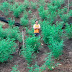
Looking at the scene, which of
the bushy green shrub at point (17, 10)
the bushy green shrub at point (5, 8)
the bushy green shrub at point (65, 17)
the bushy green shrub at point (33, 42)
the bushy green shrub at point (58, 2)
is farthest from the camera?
the bushy green shrub at point (5, 8)

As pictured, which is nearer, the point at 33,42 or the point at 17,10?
the point at 33,42

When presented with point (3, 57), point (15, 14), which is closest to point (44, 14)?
point (15, 14)

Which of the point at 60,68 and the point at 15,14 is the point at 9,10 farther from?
the point at 60,68

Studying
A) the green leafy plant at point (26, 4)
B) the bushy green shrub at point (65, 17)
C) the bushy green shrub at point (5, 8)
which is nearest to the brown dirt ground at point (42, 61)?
the bushy green shrub at point (65, 17)

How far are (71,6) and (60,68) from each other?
657cm

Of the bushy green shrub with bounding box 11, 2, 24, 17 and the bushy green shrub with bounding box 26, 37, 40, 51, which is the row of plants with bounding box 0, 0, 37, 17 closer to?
the bushy green shrub with bounding box 11, 2, 24, 17

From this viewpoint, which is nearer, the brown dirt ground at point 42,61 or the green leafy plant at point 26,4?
the brown dirt ground at point 42,61

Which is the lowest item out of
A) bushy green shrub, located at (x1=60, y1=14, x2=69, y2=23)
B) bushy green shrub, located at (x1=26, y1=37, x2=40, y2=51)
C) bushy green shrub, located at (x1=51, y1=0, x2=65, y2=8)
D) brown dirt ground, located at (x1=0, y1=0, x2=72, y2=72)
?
brown dirt ground, located at (x1=0, y1=0, x2=72, y2=72)

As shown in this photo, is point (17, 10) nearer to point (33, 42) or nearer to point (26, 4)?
point (26, 4)

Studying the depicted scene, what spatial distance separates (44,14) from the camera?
32.0 ft

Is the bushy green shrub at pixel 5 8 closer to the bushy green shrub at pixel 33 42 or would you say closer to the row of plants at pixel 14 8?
the row of plants at pixel 14 8

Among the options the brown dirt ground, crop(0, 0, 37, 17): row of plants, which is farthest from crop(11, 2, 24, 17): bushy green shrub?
the brown dirt ground

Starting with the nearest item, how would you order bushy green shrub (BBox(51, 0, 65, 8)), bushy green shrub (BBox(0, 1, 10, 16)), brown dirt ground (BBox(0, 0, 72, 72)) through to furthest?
brown dirt ground (BBox(0, 0, 72, 72))
bushy green shrub (BBox(51, 0, 65, 8))
bushy green shrub (BBox(0, 1, 10, 16))

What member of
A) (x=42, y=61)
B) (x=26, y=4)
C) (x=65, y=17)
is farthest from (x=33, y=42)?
(x=26, y=4)
